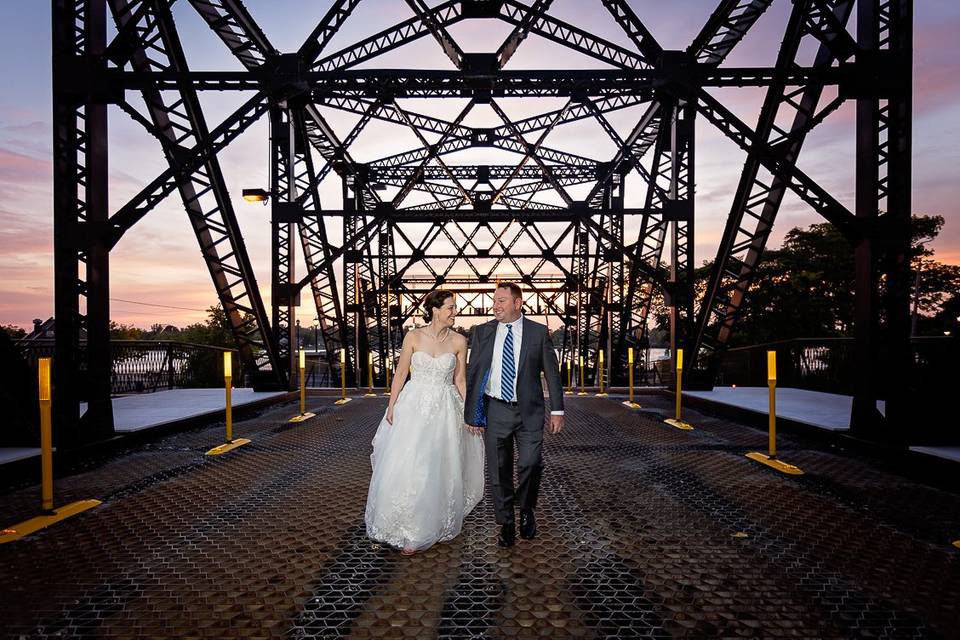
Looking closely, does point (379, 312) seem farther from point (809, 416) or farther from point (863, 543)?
point (863, 543)

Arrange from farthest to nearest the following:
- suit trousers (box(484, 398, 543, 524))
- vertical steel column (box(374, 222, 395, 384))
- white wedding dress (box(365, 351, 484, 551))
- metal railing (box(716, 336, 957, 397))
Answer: vertical steel column (box(374, 222, 395, 384))
metal railing (box(716, 336, 957, 397))
suit trousers (box(484, 398, 543, 524))
white wedding dress (box(365, 351, 484, 551))

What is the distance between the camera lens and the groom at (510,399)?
173 inches

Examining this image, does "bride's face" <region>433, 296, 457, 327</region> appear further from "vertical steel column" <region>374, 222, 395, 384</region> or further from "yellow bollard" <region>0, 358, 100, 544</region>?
"vertical steel column" <region>374, 222, 395, 384</region>

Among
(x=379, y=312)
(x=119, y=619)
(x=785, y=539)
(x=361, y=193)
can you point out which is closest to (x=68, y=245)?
(x=119, y=619)

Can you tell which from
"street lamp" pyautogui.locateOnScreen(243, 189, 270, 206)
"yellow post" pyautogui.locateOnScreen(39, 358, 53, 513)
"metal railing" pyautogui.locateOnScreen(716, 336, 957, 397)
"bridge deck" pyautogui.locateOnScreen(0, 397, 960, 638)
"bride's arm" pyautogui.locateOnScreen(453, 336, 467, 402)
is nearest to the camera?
"bridge deck" pyautogui.locateOnScreen(0, 397, 960, 638)

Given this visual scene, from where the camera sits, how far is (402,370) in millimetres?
4664

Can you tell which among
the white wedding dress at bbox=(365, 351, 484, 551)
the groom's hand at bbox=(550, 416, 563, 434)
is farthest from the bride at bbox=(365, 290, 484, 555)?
the groom's hand at bbox=(550, 416, 563, 434)

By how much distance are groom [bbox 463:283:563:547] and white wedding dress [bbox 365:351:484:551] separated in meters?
0.27

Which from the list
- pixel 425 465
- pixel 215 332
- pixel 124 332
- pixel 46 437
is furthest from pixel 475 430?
pixel 124 332

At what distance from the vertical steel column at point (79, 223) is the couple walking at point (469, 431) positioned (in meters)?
5.70

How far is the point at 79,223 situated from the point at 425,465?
6.96 meters

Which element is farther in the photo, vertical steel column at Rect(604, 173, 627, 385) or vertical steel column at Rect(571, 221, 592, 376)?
vertical steel column at Rect(571, 221, 592, 376)

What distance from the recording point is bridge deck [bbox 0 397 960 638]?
10.3 ft

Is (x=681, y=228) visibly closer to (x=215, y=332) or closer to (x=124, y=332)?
(x=215, y=332)
